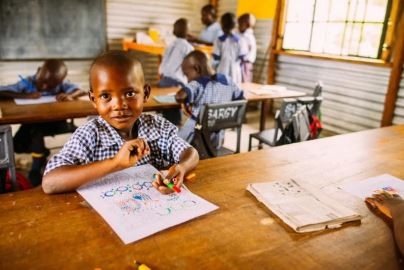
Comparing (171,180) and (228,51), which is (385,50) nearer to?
(228,51)

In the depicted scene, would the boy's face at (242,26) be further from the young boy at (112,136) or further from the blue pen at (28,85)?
the young boy at (112,136)

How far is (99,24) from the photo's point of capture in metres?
6.02

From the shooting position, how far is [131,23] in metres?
6.40

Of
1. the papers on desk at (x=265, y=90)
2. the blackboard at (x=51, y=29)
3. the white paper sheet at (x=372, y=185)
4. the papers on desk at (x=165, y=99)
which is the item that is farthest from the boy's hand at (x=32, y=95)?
the blackboard at (x=51, y=29)

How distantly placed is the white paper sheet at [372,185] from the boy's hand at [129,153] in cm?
72

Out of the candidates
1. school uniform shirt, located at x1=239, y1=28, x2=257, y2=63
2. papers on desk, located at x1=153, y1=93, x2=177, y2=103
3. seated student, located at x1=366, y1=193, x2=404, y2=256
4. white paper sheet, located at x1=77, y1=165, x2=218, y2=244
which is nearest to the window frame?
school uniform shirt, located at x1=239, y1=28, x2=257, y2=63

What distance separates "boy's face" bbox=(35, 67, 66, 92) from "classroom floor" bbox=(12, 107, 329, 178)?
41 centimetres

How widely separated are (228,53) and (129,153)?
435 cm

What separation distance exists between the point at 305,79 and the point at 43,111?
13.7 feet

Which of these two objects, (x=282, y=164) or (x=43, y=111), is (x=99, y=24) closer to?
(x=43, y=111)

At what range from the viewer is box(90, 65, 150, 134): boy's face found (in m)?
1.21

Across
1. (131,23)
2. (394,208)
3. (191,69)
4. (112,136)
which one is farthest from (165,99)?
(131,23)

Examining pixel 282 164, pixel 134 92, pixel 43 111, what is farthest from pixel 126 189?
pixel 43 111

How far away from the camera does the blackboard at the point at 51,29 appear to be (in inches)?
208
